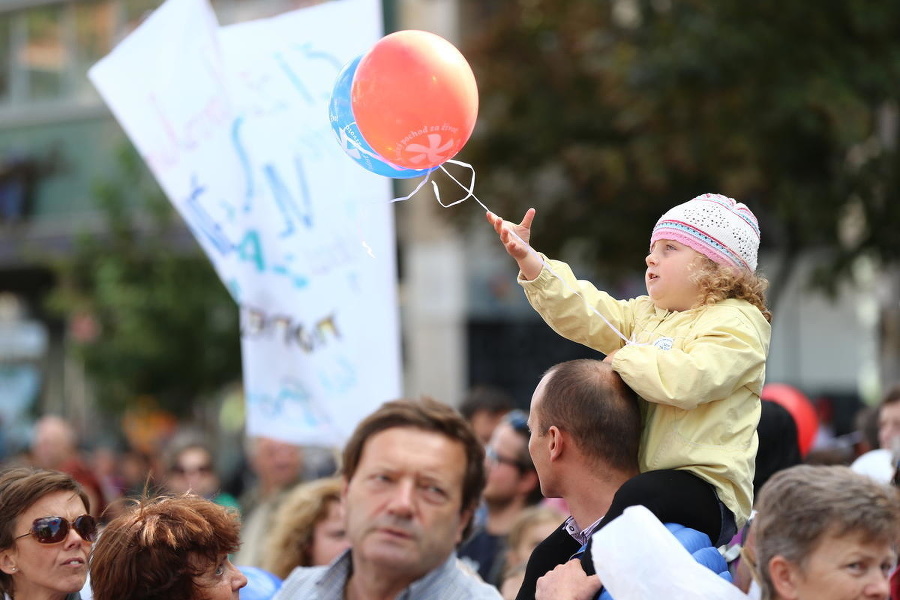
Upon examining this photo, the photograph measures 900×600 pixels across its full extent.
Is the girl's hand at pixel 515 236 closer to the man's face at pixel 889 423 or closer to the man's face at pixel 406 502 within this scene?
the man's face at pixel 406 502

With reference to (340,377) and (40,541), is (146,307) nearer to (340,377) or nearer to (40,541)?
(340,377)

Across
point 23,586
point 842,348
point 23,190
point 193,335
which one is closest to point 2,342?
point 23,190

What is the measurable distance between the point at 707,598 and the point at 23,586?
1.93 metres

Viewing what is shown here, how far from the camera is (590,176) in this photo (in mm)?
14625

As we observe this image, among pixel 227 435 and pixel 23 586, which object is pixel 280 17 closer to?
pixel 23 586

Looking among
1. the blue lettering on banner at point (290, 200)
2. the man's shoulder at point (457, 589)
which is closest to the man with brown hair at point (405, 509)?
the man's shoulder at point (457, 589)

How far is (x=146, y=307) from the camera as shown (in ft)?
51.6

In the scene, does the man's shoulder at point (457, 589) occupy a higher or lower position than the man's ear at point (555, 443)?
lower

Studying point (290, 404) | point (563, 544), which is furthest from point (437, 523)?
point (290, 404)

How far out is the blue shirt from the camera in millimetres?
3760

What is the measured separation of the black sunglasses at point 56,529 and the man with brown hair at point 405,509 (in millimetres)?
687

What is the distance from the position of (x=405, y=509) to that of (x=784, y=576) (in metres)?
1.49

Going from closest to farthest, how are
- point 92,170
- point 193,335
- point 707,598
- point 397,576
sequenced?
point 707,598
point 397,576
point 193,335
point 92,170

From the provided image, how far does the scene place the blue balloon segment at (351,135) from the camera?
361 centimetres
